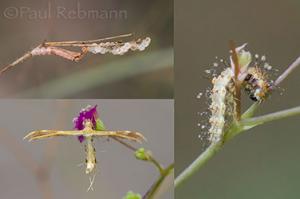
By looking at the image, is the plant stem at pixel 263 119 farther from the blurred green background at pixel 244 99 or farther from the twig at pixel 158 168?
the twig at pixel 158 168

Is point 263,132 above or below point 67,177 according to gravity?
above

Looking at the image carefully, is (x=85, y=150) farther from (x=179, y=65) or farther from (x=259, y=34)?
(x=259, y=34)

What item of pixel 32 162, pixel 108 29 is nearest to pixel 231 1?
pixel 108 29

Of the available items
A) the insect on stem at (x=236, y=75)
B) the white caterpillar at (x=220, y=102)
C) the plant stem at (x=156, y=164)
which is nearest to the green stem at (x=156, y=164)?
the plant stem at (x=156, y=164)

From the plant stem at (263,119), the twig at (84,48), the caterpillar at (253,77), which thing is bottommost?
the plant stem at (263,119)

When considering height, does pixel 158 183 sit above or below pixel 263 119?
below

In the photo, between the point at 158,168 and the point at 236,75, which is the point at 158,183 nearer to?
the point at 158,168

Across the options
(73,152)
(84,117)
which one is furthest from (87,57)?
(73,152)
